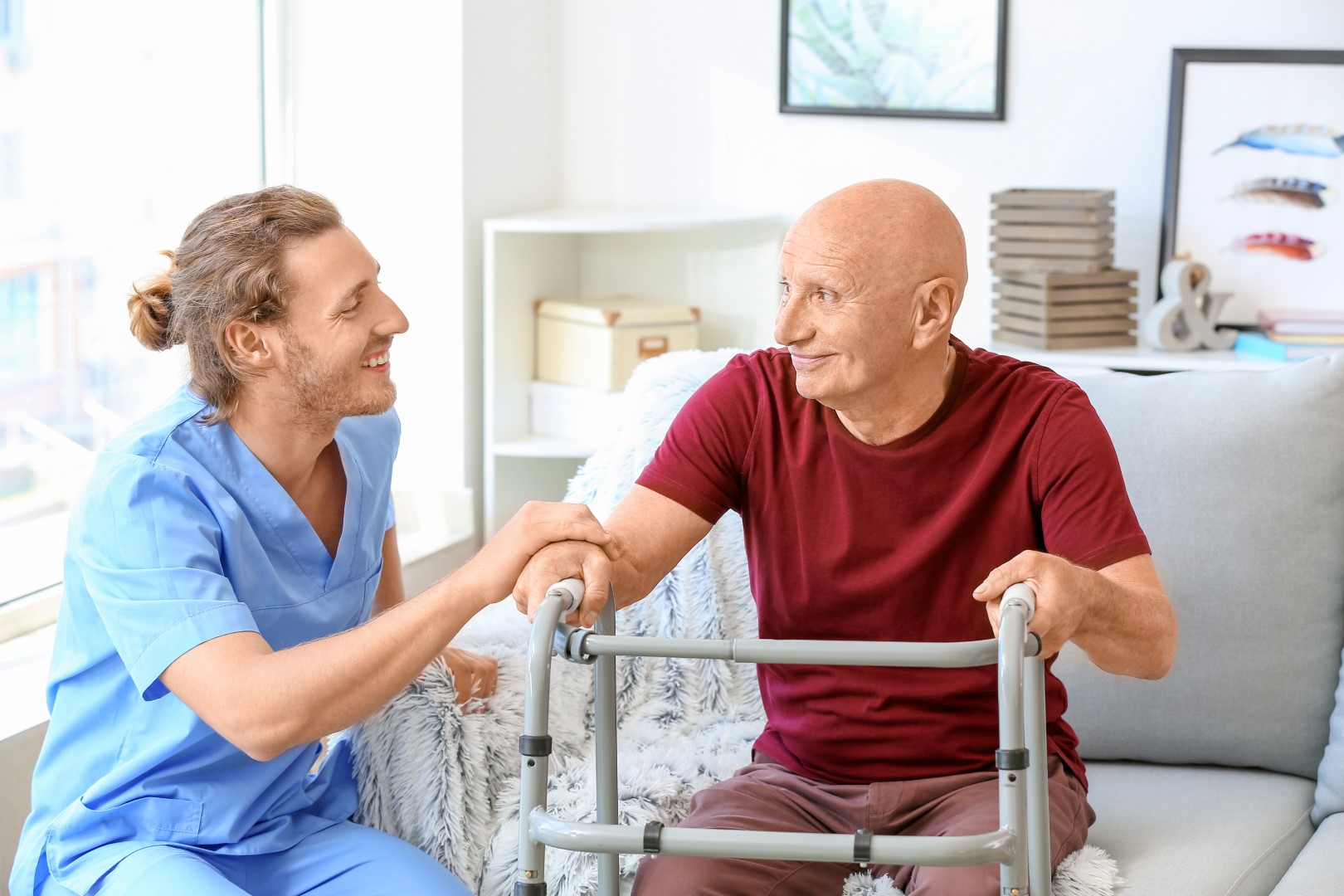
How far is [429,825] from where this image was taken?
1609 millimetres

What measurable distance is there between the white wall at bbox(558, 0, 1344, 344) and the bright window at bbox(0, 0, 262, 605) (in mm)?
855

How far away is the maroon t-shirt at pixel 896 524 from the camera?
1.46m

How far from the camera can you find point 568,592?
127 cm

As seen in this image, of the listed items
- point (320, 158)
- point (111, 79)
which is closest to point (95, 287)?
point (111, 79)

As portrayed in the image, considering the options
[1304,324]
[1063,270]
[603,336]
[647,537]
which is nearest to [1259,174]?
[1304,324]

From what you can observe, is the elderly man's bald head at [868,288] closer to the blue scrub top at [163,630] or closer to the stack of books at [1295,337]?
the blue scrub top at [163,630]

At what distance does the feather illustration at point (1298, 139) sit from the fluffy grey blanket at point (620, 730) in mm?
1271

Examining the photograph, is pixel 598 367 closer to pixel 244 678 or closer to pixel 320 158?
pixel 320 158

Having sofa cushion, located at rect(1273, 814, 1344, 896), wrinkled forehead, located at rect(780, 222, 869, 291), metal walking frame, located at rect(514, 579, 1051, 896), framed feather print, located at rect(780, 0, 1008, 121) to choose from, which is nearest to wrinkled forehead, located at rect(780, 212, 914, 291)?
wrinkled forehead, located at rect(780, 222, 869, 291)

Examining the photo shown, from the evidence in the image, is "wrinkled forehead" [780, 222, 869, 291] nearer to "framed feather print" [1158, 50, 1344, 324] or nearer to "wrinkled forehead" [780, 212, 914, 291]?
"wrinkled forehead" [780, 212, 914, 291]

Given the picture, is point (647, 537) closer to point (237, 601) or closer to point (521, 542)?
point (521, 542)

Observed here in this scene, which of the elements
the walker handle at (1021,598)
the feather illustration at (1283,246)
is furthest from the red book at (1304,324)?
the walker handle at (1021,598)

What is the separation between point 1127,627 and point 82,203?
5.90 feet

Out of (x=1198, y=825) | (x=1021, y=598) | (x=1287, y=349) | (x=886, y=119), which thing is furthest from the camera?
(x=886, y=119)
